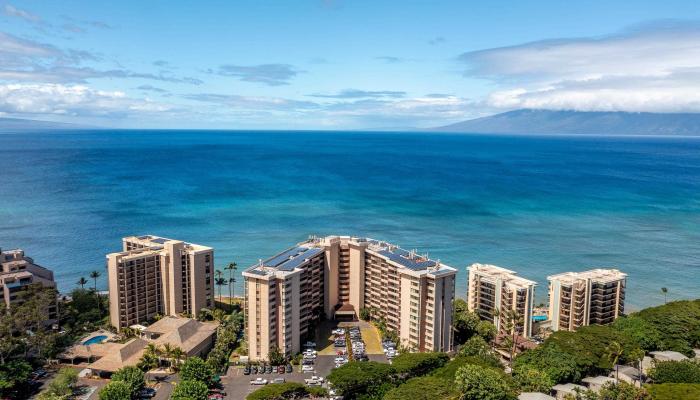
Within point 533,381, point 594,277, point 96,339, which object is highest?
point 594,277

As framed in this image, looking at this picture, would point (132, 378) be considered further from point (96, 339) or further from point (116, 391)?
point (96, 339)

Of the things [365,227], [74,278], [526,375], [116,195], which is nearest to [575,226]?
[365,227]

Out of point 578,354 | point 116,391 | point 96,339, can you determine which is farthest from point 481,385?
point 96,339

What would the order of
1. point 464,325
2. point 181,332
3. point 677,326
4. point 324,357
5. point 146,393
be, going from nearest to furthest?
point 146,393 < point 181,332 < point 324,357 < point 677,326 < point 464,325

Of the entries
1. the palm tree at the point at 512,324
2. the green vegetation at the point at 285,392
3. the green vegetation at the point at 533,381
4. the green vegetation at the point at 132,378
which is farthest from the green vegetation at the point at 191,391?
the palm tree at the point at 512,324

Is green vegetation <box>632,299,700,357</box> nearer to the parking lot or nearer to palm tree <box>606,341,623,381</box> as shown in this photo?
palm tree <box>606,341,623,381</box>

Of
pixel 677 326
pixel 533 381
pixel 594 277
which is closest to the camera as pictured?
pixel 533 381
